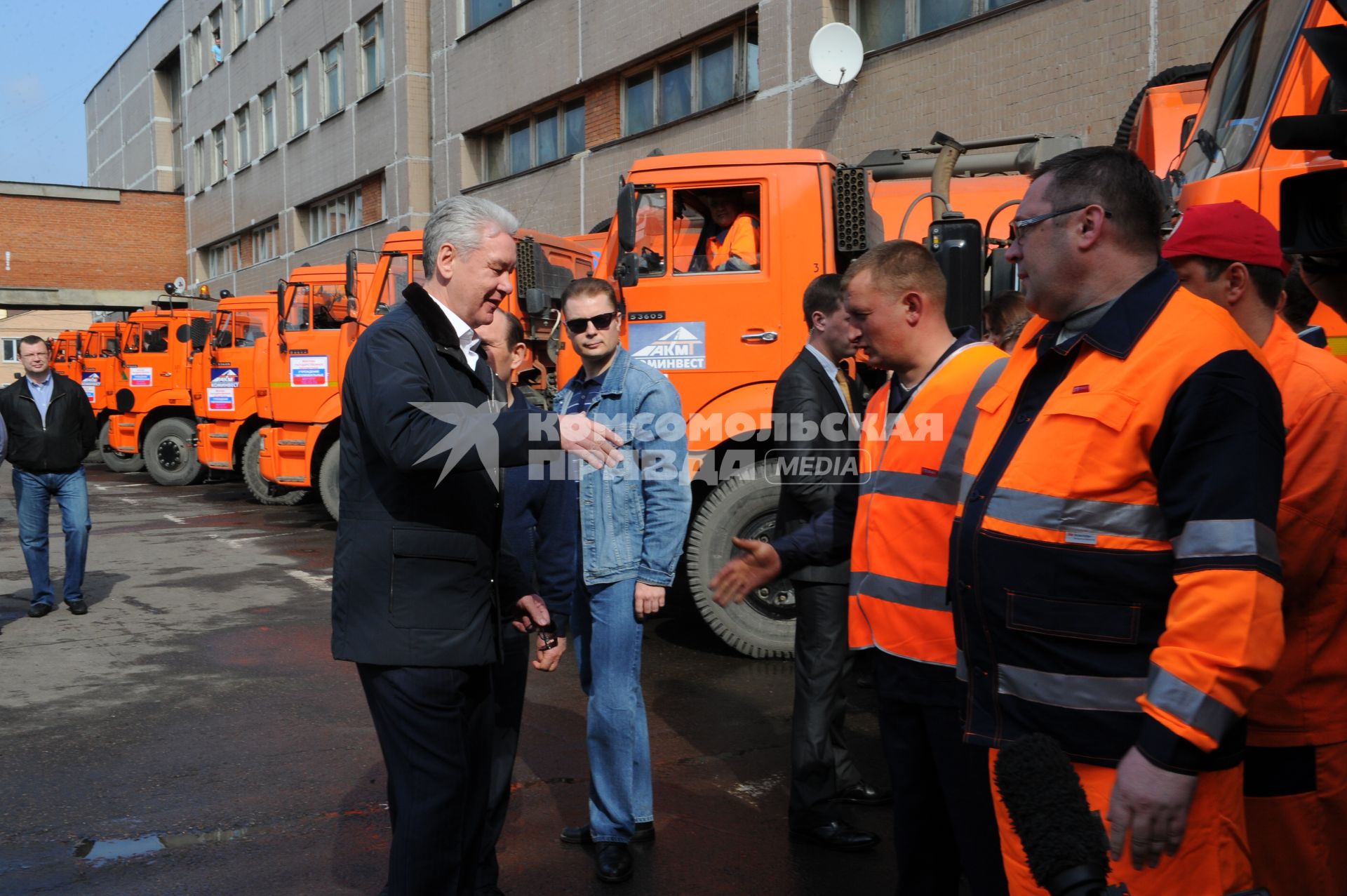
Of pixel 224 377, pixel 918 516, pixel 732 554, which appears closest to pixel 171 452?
pixel 224 377

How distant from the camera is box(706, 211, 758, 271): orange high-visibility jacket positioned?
6492 millimetres

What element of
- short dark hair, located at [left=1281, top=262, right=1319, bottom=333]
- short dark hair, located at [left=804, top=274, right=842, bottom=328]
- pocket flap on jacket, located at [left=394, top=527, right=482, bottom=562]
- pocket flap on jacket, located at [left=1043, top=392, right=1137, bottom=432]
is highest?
short dark hair, located at [left=804, top=274, right=842, bottom=328]

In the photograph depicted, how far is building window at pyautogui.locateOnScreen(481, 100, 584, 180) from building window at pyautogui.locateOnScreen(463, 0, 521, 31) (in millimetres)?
2121

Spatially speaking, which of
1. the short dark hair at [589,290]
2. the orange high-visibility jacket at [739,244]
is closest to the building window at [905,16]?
the orange high-visibility jacket at [739,244]

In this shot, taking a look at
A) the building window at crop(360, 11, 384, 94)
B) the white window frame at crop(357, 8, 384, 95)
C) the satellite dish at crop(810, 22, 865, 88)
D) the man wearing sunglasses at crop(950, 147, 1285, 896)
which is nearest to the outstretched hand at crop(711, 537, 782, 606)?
the man wearing sunglasses at crop(950, 147, 1285, 896)

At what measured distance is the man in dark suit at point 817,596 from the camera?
12.6ft

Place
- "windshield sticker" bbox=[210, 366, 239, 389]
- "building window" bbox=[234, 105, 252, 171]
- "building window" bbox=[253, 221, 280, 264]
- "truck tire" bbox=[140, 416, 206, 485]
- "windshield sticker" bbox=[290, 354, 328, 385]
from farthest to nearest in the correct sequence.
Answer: "building window" bbox=[234, 105, 252, 171]
"building window" bbox=[253, 221, 280, 264]
"truck tire" bbox=[140, 416, 206, 485]
"windshield sticker" bbox=[210, 366, 239, 389]
"windshield sticker" bbox=[290, 354, 328, 385]

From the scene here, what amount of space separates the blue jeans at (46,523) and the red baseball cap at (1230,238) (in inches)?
321

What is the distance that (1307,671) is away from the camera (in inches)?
91.9

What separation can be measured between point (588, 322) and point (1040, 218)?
2062 mm

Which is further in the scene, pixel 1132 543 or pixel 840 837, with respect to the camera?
pixel 840 837

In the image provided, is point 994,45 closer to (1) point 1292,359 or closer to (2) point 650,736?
(2) point 650,736

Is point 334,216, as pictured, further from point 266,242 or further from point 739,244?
point 739,244

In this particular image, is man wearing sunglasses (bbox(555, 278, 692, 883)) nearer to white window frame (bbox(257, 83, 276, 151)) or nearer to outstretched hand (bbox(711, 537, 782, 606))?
outstretched hand (bbox(711, 537, 782, 606))
